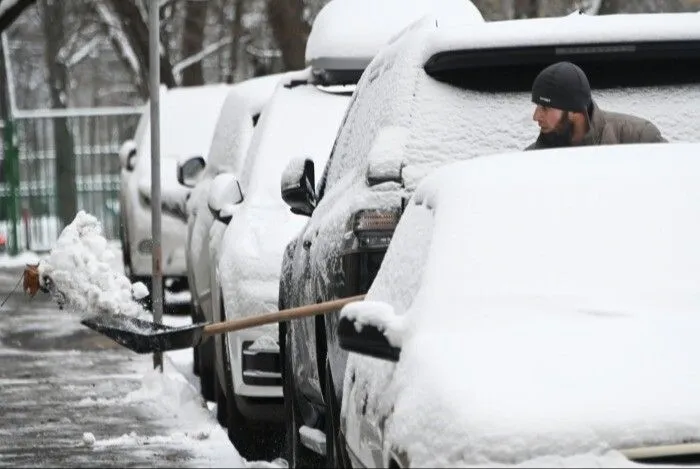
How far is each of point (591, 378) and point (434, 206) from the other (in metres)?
1.08

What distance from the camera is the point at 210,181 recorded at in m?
12.9

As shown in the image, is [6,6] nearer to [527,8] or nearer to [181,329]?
[527,8]

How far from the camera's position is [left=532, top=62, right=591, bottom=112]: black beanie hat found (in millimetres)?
6953

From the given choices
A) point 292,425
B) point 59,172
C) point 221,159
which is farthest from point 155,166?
point 59,172

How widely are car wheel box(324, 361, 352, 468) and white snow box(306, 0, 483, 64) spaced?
3.86 metres

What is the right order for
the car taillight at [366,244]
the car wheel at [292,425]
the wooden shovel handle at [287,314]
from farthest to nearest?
the car wheel at [292,425] < the car taillight at [366,244] < the wooden shovel handle at [287,314]

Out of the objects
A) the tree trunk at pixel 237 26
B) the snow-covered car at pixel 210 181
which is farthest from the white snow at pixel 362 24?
the tree trunk at pixel 237 26

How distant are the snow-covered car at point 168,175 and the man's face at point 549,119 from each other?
30.8ft

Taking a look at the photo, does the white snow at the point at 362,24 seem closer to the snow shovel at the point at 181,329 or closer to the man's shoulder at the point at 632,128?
the man's shoulder at the point at 632,128

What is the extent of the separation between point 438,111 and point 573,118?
0.54 meters

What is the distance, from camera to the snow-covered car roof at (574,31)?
7.23 metres

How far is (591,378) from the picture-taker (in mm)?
4770

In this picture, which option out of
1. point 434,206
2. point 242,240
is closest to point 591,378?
point 434,206

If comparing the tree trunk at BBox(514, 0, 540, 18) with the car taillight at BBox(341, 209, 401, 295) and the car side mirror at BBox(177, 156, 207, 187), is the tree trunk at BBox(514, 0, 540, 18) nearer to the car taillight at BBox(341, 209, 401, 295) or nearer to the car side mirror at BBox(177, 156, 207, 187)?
the car side mirror at BBox(177, 156, 207, 187)
